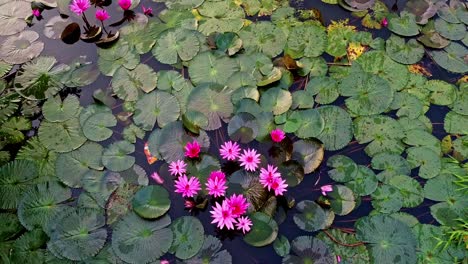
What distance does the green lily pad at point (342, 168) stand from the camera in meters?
2.65

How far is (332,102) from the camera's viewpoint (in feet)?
9.70

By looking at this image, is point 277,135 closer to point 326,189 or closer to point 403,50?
point 326,189

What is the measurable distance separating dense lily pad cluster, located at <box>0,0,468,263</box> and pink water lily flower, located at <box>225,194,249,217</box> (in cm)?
7

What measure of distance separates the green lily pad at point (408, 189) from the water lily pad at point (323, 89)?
0.65 m

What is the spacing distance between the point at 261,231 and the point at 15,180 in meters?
1.39

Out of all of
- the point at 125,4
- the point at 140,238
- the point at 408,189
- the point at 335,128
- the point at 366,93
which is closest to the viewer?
the point at 140,238

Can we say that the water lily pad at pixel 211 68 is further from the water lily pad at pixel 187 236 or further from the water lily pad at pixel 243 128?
the water lily pad at pixel 187 236

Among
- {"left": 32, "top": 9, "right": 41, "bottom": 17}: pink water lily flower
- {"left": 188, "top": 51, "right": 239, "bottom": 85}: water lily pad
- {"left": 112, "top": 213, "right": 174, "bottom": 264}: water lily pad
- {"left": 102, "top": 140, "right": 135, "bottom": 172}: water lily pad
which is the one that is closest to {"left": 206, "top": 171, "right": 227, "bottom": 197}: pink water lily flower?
{"left": 112, "top": 213, "right": 174, "bottom": 264}: water lily pad

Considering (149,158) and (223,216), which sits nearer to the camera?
(223,216)

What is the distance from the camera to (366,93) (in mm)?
2955

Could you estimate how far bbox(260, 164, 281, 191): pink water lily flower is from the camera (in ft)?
8.33

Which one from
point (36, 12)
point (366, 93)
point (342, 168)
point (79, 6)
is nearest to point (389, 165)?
point (342, 168)

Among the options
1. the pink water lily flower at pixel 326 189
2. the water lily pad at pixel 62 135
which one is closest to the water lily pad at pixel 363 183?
the pink water lily flower at pixel 326 189

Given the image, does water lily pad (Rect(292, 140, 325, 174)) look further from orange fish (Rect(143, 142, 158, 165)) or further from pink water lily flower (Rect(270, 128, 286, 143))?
orange fish (Rect(143, 142, 158, 165))
